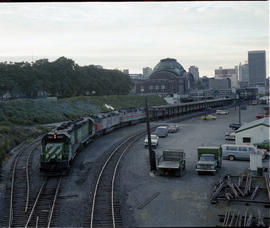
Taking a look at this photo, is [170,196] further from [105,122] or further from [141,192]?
[105,122]

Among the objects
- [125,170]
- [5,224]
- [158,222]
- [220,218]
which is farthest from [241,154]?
[5,224]

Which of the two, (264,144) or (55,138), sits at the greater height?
(55,138)

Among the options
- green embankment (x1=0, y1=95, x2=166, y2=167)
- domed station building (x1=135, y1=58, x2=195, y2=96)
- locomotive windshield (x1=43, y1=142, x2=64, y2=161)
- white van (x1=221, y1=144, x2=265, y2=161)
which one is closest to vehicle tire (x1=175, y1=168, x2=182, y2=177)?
white van (x1=221, y1=144, x2=265, y2=161)

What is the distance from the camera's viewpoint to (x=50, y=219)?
53.8 feet

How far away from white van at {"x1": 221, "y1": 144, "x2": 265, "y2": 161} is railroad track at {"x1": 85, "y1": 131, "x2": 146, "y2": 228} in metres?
10.6

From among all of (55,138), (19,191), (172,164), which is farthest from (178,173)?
(19,191)

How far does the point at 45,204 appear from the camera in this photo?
61.4 ft

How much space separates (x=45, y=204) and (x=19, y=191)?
3.48 m

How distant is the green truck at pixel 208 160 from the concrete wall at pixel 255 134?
9.76 m

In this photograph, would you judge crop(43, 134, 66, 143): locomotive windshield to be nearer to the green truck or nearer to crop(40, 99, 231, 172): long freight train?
crop(40, 99, 231, 172): long freight train

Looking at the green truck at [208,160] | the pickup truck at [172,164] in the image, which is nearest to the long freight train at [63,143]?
the pickup truck at [172,164]

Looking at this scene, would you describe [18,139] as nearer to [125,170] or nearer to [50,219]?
[125,170]

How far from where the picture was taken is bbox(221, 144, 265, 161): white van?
96.0 ft

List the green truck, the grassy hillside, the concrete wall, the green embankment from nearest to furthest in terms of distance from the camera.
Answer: the green truck < the concrete wall < the green embankment < the grassy hillside
